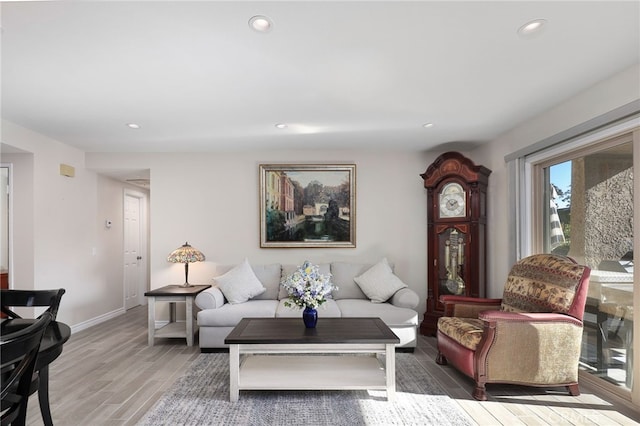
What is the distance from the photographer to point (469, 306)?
11.5 feet

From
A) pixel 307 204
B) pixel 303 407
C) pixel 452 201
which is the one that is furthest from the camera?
pixel 307 204

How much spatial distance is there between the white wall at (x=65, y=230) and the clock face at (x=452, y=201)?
15.7ft

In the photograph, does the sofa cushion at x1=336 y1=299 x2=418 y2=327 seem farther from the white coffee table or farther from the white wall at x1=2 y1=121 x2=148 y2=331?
the white wall at x1=2 y1=121 x2=148 y2=331

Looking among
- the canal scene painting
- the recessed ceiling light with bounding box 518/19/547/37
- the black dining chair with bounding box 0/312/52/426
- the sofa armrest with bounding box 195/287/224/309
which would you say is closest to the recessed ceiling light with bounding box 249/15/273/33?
the recessed ceiling light with bounding box 518/19/547/37

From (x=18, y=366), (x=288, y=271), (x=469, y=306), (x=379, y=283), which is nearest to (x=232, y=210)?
(x=288, y=271)

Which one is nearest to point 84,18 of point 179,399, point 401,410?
point 179,399

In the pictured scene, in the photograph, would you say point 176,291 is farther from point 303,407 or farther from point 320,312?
point 303,407

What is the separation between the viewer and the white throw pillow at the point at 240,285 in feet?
13.7

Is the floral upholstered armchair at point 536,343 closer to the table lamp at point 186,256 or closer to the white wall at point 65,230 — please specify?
the table lamp at point 186,256

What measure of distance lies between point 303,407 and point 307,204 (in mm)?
2820

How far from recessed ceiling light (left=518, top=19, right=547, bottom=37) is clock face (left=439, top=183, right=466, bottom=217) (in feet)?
8.15

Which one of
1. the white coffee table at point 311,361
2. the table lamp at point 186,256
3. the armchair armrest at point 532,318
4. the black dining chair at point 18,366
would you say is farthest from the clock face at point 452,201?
the black dining chair at point 18,366

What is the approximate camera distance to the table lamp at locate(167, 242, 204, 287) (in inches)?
176

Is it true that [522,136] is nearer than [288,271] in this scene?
Yes
